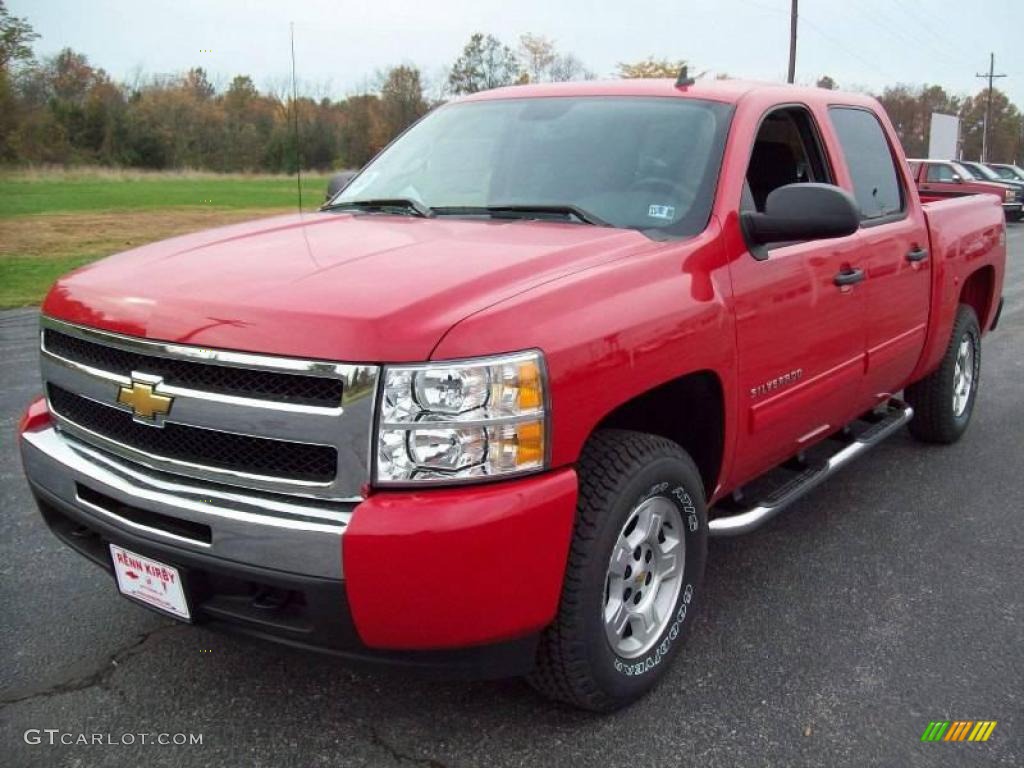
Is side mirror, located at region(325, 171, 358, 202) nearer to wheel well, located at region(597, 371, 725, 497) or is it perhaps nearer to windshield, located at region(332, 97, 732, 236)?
windshield, located at region(332, 97, 732, 236)

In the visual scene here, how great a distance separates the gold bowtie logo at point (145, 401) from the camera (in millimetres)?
2352

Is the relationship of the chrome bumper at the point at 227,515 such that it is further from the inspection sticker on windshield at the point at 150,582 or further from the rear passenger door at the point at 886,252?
the rear passenger door at the point at 886,252

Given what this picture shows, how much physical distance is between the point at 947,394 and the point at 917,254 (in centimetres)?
118

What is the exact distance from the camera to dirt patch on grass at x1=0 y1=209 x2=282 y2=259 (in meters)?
17.0

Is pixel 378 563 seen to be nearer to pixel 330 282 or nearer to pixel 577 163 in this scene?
pixel 330 282

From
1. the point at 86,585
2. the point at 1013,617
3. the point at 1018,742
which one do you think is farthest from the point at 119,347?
the point at 1013,617

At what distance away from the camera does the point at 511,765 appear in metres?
2.48

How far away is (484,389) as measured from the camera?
2.18m

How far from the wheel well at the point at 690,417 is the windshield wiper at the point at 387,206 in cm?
111

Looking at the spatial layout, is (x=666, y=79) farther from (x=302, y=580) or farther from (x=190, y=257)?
(x=302, y=580)

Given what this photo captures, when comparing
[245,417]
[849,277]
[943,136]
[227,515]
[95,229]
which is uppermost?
[943,136]

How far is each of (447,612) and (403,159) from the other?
7.60 feet

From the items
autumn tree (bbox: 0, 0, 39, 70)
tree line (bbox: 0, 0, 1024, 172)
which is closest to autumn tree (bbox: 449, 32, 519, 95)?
tree line (bbox: 0, 0, 1024, 172)

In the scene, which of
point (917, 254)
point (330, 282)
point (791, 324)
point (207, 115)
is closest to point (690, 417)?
point (791, 324)
